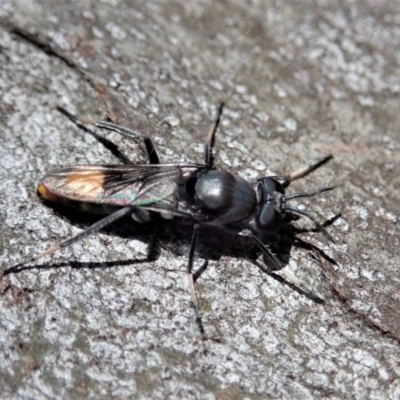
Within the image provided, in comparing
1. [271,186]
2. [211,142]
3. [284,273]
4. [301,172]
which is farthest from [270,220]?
[211,142]

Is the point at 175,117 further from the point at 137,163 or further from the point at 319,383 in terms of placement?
the point at 319,383

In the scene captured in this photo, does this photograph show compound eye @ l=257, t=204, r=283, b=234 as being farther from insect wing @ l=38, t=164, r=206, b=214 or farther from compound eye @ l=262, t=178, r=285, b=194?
insect wing @ l=38, t=164, r=206, b=214

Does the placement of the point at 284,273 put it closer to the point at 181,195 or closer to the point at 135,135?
the point at 181,195

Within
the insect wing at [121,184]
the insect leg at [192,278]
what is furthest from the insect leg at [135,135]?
the insect leg at [192,278]

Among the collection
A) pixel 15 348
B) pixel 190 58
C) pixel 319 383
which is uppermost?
pixel 190 58

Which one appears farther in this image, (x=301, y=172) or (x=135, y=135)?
(x=301, y=172)

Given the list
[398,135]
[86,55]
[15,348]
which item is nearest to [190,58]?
[86,55]

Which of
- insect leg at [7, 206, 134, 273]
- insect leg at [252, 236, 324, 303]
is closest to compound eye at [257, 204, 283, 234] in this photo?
insect leg at [252, 236, 324, 303]
